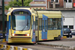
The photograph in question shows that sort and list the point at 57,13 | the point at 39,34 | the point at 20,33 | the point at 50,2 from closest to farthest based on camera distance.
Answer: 1. the point at 20,33
2. the point at 39,34
3. the point at 57,13
4. the point at 50,2

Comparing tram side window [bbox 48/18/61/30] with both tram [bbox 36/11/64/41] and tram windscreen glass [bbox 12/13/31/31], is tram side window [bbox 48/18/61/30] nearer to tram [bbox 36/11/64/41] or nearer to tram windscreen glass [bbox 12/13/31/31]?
tram [bbox 36/11/64/41]

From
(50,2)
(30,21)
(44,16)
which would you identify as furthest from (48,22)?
(50,2)

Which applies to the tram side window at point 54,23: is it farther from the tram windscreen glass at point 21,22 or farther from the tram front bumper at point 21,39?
the tram front bumper at point 21,39

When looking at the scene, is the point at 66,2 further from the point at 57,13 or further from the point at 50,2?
the point at 57,13

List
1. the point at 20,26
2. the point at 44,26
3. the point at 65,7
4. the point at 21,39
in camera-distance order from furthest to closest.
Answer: the point at 65,7, the point at 44,26, the point at 20,26, the point at 21,39

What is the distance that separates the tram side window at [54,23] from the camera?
25492mm

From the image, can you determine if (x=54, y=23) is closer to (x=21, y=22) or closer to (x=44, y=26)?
(x=44, y=26)

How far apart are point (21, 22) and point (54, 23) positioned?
595cm

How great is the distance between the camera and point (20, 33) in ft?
66.6

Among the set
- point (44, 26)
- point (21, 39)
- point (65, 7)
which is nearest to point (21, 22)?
point (21, 39)

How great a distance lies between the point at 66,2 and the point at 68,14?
7.13 feet

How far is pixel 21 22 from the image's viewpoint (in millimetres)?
20547

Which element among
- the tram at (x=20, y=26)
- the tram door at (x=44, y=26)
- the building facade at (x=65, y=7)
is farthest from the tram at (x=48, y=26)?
the building facade at (x=65, y=7)

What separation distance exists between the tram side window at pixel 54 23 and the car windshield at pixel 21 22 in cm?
507
